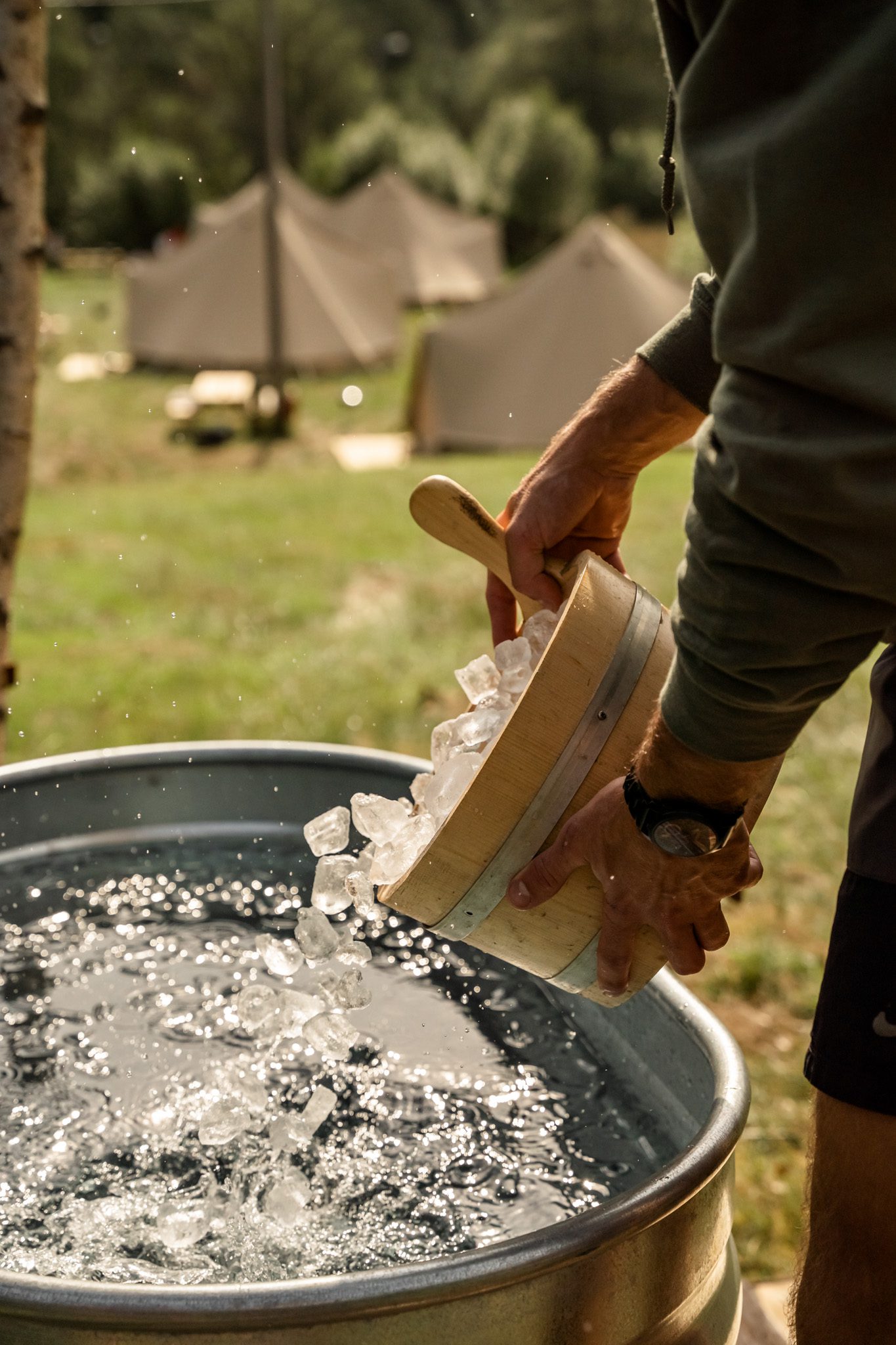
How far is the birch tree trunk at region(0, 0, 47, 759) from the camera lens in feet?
6.09

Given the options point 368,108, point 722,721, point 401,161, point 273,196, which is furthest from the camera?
point 368,108

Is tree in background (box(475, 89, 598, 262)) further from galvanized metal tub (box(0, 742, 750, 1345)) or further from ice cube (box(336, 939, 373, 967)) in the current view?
galvanized metal tub (box(0, 742, 750, 1345))

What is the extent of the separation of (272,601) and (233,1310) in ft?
A: 15.1

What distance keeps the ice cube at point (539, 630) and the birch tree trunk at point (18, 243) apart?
1003 mm

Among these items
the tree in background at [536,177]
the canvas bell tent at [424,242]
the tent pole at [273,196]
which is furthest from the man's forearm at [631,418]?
the tree in background at [536,177]

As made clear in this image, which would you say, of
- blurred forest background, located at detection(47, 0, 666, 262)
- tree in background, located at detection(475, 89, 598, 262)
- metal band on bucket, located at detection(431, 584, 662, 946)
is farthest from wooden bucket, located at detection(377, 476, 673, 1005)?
tree in background, located at detection(475, 89, 598, 262)

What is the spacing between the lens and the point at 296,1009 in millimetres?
1519

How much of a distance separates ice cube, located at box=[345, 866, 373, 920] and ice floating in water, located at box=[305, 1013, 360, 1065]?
0.44 ft

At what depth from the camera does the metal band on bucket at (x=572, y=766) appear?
1147 millimetres

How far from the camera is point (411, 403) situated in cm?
964

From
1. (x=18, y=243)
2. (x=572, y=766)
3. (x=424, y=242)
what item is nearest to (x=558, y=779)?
(x=572, y=766)

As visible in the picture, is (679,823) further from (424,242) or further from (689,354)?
(424,242)

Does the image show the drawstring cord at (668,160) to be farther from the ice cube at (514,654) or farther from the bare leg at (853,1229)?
the bare leg at (853,1229)

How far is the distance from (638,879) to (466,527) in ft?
1.44
